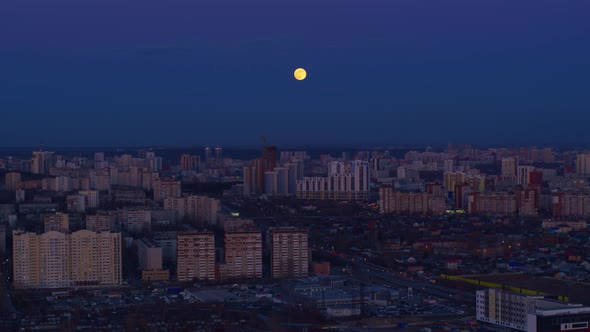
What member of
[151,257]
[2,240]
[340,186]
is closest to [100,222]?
[2,240]

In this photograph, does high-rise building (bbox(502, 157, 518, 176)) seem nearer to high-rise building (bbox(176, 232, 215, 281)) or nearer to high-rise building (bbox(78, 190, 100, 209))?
high-rise building (bbox(78, 190, 100, 209))

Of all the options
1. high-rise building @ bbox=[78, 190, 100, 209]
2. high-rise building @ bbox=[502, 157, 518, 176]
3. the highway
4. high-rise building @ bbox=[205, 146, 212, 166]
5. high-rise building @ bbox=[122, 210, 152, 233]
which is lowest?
the highway

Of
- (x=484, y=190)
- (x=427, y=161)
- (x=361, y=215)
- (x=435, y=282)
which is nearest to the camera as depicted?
(x=435, y=282)

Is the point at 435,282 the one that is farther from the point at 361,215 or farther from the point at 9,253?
the point at 361,215

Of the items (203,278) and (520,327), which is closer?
(520,327)

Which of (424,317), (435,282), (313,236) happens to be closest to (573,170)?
(313,236)

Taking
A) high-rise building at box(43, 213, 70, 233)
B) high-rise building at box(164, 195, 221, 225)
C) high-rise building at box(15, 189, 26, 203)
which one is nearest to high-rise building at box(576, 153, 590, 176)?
high-rise building at box(164, 195, 221, 225)

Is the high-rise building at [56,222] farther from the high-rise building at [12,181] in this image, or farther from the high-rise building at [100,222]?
the high-rise building at [12,181]
